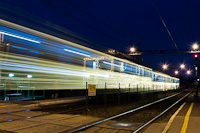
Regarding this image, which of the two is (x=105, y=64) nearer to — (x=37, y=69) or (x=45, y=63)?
(x=45, y=63)

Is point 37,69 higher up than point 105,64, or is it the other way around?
point 105,64

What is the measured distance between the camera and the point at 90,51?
1095 centimetres

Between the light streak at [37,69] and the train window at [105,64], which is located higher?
the train window at [105,64]

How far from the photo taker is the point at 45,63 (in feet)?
27.1

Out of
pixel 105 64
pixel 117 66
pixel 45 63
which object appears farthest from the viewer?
pixel 117 66

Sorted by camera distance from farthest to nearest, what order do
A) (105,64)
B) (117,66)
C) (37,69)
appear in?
(117,66), (105,64), (37,69)

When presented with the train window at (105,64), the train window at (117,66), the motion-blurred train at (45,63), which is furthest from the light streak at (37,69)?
the train window at (117,66)

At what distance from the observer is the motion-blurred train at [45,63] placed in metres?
6.91

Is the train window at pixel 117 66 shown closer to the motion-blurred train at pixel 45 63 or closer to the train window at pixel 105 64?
the motion-blurred train at pixel 45 63

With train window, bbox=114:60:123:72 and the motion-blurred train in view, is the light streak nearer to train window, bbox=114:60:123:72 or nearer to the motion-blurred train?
the motion-blurred train

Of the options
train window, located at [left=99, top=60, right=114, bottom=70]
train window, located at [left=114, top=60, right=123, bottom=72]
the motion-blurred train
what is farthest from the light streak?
train window, located at [left=114, top=60, right=123, bottom=72]

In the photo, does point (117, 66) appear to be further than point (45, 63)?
Yes

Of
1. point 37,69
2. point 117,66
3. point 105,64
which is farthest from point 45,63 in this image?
point 117,66

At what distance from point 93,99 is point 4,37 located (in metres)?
9.00
